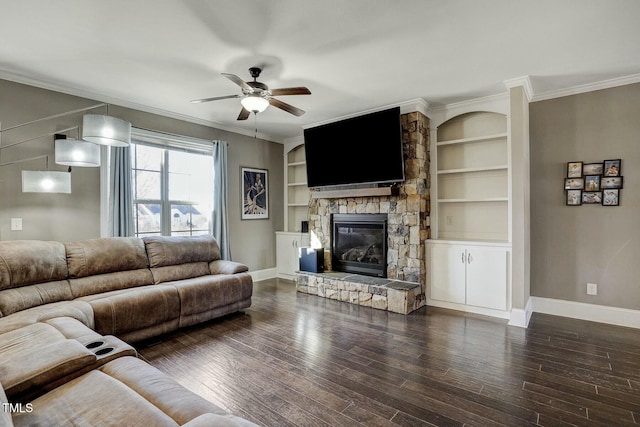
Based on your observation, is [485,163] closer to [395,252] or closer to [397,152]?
[397,152]

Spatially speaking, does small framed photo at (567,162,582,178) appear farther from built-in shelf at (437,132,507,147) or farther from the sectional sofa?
the sectional sofa

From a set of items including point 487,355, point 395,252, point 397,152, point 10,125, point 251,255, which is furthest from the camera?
point 251,255

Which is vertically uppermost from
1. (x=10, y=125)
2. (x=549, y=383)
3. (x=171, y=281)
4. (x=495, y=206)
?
(x=10, y=125)

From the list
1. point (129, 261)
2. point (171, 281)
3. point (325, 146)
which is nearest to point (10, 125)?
point (129, 261)

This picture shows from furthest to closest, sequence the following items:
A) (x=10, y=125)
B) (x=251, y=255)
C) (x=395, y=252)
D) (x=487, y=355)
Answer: (x=251, y=255) < (x=395, y=252) < (x=10, y=125) < (x=487, y=355)

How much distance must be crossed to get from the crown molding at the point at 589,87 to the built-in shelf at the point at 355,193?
2141 millimetres

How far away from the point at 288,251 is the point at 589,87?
498cm

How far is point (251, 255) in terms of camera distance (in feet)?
19.2

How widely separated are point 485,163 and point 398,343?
111 inches

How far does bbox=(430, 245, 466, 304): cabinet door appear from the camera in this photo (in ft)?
13.6

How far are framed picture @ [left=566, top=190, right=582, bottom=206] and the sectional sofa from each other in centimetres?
411

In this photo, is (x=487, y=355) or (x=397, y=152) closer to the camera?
(x=487, y=355)

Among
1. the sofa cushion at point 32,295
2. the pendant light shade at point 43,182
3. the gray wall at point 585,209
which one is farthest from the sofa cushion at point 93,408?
the gray wall at point 585,209

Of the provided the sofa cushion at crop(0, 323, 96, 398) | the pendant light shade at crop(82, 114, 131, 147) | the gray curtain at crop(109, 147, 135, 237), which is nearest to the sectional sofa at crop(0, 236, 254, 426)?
the sofa cushion at crop(0, 323, 96, 398)
